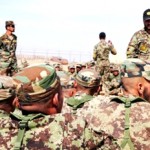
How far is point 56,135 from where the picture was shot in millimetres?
2600

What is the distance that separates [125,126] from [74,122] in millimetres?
967

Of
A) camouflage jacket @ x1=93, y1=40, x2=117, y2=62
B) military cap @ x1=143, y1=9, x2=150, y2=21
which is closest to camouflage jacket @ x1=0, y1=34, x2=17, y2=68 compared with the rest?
camouflage jacket @ x1=93, y1=40, x2=117, y2=62

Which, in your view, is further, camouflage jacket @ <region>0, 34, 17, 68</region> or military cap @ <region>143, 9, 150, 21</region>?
camouflage jacket @ <region>0, 34, 17, 68</region>

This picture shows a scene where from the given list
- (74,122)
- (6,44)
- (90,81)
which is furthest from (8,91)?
(6,44)

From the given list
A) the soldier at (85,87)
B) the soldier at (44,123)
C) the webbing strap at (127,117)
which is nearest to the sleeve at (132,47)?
the soldier at (85,87)

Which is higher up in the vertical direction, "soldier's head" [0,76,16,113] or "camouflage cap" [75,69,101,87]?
"soldier's head" [0,76,16,113]

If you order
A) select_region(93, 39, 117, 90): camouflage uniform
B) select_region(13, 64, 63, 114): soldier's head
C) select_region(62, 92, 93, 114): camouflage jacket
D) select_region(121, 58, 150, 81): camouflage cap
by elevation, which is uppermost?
select_region(13, 64, 63, 114): soldier's head

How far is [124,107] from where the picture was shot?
3615 mm

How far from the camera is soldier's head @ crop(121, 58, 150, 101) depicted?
12.7 ft

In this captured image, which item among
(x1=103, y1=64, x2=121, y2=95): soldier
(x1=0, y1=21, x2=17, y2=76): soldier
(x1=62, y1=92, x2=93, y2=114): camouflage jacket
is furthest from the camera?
(x1=103, y1=64, x2=121, y2=95): soldier

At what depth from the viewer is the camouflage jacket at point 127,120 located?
346 centimetres

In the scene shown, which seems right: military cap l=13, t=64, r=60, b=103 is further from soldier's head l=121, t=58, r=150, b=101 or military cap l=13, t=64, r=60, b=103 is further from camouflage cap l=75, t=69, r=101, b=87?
camouflage cap l=75, t=69, r=101, b=87

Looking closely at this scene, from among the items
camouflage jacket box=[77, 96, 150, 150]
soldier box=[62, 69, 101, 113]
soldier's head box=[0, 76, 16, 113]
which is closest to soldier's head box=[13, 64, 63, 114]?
camouflage jacket box=[77, 96, 150, 150]

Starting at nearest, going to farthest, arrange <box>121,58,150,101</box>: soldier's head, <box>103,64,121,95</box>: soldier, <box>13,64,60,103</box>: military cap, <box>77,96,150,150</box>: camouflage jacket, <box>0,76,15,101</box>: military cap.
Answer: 1. <box>13,64,60,103</box>: military cap
2. <box>77,96,150,150</box>: camouflage jacket
3. <box>0,76,15,101</box>: military cap
4. <box>121,58,150,101</box>: soldier's head
5. <box>103,64,121,95</box>: soldier
